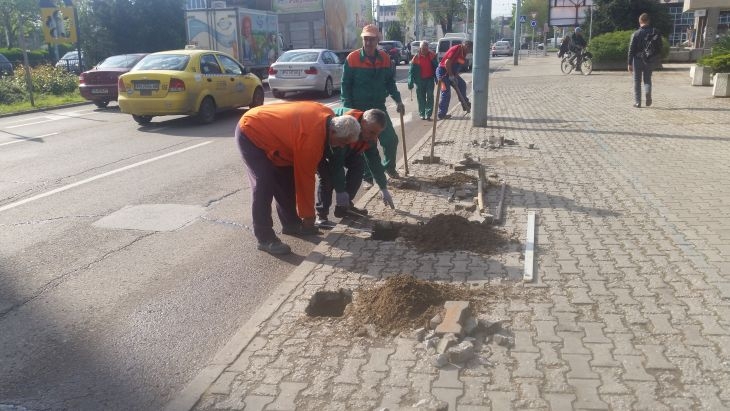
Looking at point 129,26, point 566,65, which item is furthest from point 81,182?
point 129,26

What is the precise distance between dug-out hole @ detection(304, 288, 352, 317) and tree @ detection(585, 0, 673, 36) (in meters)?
35.2

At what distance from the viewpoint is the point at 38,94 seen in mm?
22625

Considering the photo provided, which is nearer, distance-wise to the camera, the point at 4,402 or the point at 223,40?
the point at 4,402

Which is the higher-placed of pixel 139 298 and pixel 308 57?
pixel 308 57

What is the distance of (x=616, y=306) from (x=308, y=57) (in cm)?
1812

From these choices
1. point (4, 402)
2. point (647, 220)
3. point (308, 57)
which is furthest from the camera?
point (308, 57)

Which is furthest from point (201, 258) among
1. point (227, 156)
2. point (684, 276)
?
point (227, 156)

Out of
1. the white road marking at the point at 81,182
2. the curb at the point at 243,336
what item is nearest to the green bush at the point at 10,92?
the white road marking at the point at 81,182

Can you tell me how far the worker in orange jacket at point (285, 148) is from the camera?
5119 mm

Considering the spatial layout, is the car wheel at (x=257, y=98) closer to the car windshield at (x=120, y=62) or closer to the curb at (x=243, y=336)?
the car windshield at (x=120, y=62)

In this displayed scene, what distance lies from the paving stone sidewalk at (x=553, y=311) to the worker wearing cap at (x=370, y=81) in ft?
2.30

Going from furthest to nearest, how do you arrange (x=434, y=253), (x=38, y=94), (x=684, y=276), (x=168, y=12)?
(x=168, y=12) < (x=38, y=94) < (x=434, y=253) < (x=684, y=276)

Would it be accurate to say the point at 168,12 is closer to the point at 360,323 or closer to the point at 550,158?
the point at 550,158

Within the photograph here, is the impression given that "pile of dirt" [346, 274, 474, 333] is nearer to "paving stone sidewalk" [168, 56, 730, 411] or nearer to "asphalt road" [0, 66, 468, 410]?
"paving stone sidewalk" [168, 56, 730, 411]
